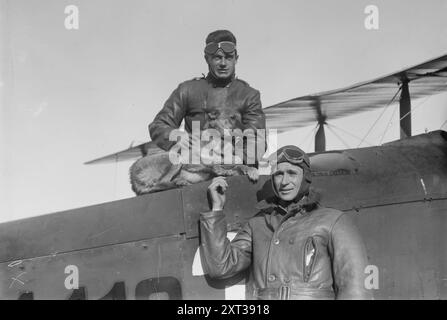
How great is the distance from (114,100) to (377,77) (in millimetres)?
3803

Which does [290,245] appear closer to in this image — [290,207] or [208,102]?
[290,207]

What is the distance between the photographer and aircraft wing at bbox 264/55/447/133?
9.02 meters

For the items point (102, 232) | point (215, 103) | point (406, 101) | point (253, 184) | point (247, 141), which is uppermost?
point (406, 101)

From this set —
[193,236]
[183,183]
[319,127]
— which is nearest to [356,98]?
[319,127]

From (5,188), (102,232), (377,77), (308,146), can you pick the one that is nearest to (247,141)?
(102,232)

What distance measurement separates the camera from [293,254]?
4336 mm

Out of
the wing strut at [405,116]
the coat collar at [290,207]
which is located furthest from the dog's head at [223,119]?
the wing strut at [405,116]

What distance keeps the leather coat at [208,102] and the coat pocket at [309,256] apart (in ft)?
4.94

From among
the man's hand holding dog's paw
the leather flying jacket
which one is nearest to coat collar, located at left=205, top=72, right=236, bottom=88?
the man's hand holding dog's paw

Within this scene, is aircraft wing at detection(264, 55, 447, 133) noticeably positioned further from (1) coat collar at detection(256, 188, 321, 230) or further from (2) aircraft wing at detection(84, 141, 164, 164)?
(1) coat collar at detection(256, 188, 321, 230)

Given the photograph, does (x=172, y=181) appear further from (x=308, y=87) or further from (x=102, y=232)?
(x=308, y=87)

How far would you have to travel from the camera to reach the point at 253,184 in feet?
16.4

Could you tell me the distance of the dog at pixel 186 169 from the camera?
5.16 m

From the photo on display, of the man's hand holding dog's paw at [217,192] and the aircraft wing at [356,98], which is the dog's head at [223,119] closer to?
the man's hand holding dog's paw at [217,192]
